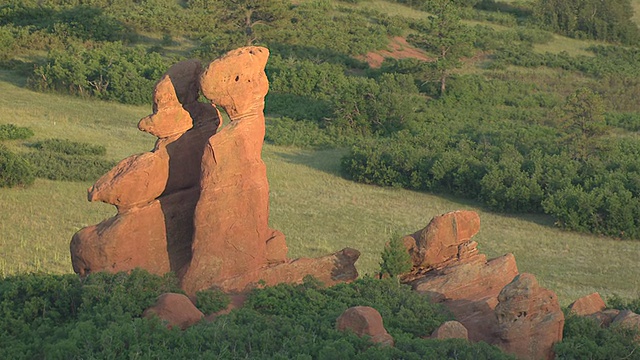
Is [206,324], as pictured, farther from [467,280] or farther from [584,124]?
[584,124]

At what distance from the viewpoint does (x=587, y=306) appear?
57.6 feet

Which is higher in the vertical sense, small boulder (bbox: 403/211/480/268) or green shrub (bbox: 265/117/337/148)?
small boulder (bbox: 403/211/480/268)

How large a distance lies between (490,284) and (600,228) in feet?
40.2

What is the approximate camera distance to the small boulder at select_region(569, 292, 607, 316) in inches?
683

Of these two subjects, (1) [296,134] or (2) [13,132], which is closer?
(2) [13,132]

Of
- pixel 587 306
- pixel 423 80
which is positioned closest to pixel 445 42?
pixel 423 80

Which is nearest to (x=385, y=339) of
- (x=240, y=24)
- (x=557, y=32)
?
(x=240, y=24)

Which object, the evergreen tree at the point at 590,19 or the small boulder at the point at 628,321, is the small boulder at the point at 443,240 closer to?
the small boulder at the point at 628,321

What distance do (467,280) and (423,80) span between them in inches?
1148

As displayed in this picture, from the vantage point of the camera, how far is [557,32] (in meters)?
63.4

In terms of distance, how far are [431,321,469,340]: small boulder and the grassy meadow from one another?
762 centimetres

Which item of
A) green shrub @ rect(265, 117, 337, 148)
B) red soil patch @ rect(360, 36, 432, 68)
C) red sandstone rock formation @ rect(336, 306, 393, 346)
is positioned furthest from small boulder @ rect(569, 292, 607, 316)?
red soil patch @ rect(360, 36, 432, 68)

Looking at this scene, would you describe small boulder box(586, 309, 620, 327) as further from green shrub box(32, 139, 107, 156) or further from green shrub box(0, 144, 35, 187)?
green shrub box(32, 139, 107, 156)

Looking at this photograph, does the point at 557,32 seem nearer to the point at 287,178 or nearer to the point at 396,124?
the point at 396,124
